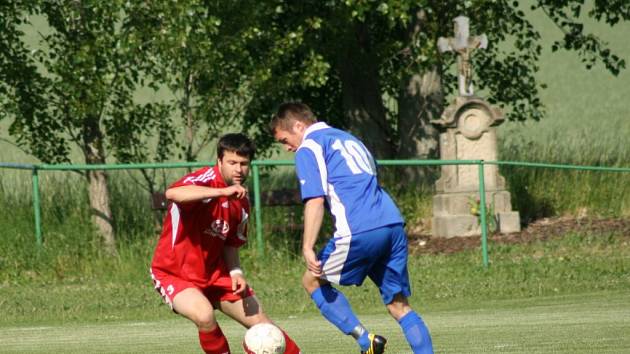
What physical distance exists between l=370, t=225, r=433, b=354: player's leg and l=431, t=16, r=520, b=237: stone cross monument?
1195 cm

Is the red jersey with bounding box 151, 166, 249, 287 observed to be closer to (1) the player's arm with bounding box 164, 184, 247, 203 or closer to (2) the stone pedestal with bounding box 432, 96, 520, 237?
(1) the player's arm with bounding box 164, 184, 247, 203

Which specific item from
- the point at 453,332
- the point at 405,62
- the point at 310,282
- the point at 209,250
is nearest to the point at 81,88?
the point at 405,62

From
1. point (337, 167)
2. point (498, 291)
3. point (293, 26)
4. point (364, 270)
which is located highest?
point (293, 26)

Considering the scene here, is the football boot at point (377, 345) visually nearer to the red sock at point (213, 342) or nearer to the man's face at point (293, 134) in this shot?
the red sock at point (213, 342)

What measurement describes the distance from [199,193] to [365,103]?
56.9 feet

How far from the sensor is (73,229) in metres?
19.3

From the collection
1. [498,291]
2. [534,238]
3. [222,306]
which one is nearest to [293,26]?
[534,238]

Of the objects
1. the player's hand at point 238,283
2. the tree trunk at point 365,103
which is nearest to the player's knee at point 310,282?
the player's hand at point 238,283

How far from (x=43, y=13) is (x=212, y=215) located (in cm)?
1328

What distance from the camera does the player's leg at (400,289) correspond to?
8648 mm

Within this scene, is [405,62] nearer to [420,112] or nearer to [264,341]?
[420,112]

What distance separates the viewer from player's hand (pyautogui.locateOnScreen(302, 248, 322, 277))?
853cm

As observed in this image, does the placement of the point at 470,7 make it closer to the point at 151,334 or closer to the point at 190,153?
the point at 190,153

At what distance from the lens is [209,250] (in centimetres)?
868
